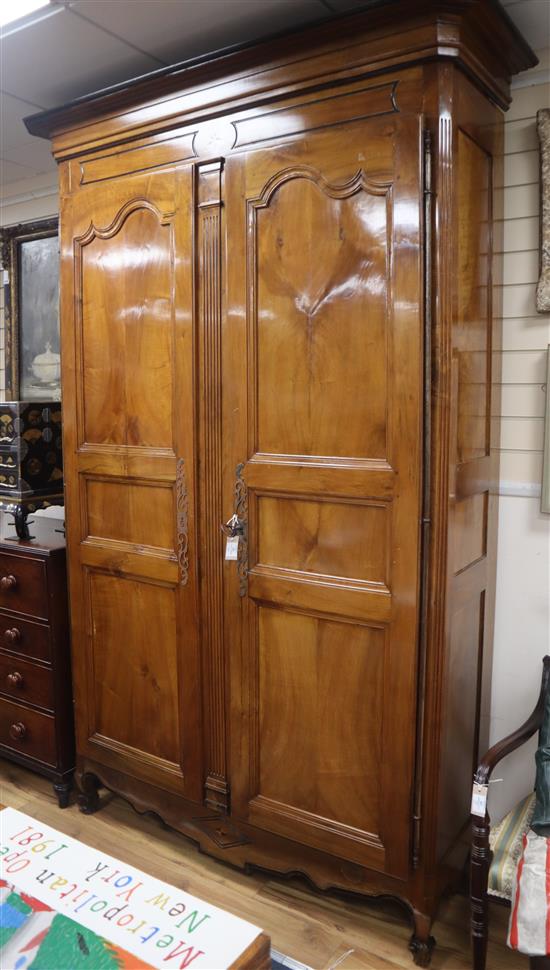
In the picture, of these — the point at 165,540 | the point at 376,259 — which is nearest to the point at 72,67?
the point at 376,259

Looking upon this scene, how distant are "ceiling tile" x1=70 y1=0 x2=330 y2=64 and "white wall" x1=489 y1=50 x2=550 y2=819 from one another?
2.29ft

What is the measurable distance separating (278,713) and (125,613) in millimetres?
660

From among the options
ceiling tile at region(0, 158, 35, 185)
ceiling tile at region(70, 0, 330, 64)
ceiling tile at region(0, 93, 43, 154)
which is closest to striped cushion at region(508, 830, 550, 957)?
ceiling tile at region(70, 0, 330, 64)

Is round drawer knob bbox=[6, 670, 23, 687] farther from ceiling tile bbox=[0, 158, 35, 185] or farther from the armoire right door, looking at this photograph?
ceiling tile bbox=[0, 158, 35, 185]

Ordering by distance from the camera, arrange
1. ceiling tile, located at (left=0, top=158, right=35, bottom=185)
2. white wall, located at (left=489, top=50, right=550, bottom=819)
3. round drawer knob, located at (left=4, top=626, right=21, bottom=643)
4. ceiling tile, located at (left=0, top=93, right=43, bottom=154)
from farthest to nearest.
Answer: ceiling tile, located at (left=0, top=158, right=35, bottom=185) → round drawer knob, located at (left=4, top=626, right=21, bottom=643) → ceiling tile, located at (left=0, top=93, right=43, bottom=154) → white wall, located at (left=489, top=50, right=550, bottom=819)

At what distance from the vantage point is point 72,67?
2.34 meters

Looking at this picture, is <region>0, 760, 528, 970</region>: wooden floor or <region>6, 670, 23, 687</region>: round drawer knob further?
<region>6, 670, 23, 687</region>: round drawer knob

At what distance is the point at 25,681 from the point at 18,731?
20 centimetres

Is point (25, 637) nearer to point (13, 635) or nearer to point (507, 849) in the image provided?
point (13, 635)

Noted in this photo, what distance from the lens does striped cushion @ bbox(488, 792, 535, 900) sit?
1.75 meters

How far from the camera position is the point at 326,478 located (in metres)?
1.92

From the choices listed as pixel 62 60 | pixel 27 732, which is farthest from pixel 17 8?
pixel 27 732

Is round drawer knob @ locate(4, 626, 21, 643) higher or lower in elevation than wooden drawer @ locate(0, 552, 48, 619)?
lower

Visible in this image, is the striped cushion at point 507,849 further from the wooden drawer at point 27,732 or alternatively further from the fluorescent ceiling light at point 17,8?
the fluorescent ceiling light at point 17,8
